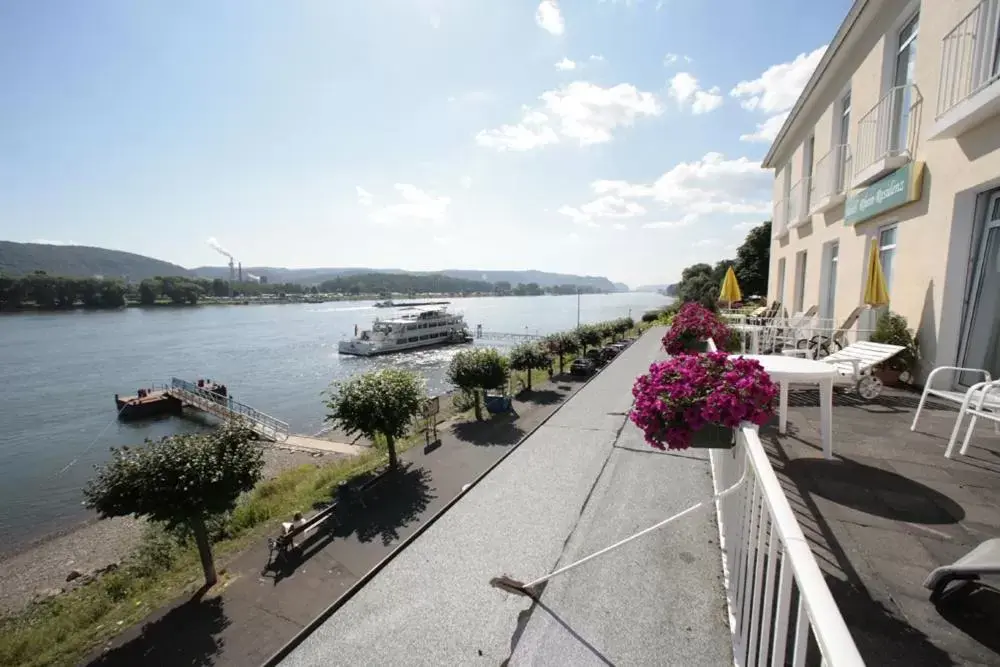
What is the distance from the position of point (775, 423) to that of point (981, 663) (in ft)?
10.7

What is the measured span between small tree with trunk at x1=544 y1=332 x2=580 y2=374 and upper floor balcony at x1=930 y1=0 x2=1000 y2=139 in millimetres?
15371

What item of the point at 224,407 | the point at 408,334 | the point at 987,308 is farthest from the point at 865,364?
the point at 408,334

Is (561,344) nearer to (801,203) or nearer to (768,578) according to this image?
(801,203)

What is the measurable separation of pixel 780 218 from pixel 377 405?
45.8 feet

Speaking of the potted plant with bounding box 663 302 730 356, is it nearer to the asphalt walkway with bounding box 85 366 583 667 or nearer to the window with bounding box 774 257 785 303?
the asphalt walkway with bounding box 85 366 583 667

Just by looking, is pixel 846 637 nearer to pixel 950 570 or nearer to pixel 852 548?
pixel 950 570

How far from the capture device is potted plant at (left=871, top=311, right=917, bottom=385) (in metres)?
6.09

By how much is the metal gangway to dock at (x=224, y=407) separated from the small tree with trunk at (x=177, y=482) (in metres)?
15.0

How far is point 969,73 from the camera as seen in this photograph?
5043 millimetres

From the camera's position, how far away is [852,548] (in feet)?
8.05

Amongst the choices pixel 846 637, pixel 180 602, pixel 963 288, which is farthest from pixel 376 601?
pixel 963 288

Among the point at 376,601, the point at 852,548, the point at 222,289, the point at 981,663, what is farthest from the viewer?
the point at 222,289

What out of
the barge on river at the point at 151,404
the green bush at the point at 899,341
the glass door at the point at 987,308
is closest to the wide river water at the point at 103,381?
the barge on river at the point at 151,404

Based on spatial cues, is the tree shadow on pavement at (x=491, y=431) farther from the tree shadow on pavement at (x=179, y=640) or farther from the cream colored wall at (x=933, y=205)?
the cream colored wall at (x=933, y=205)
